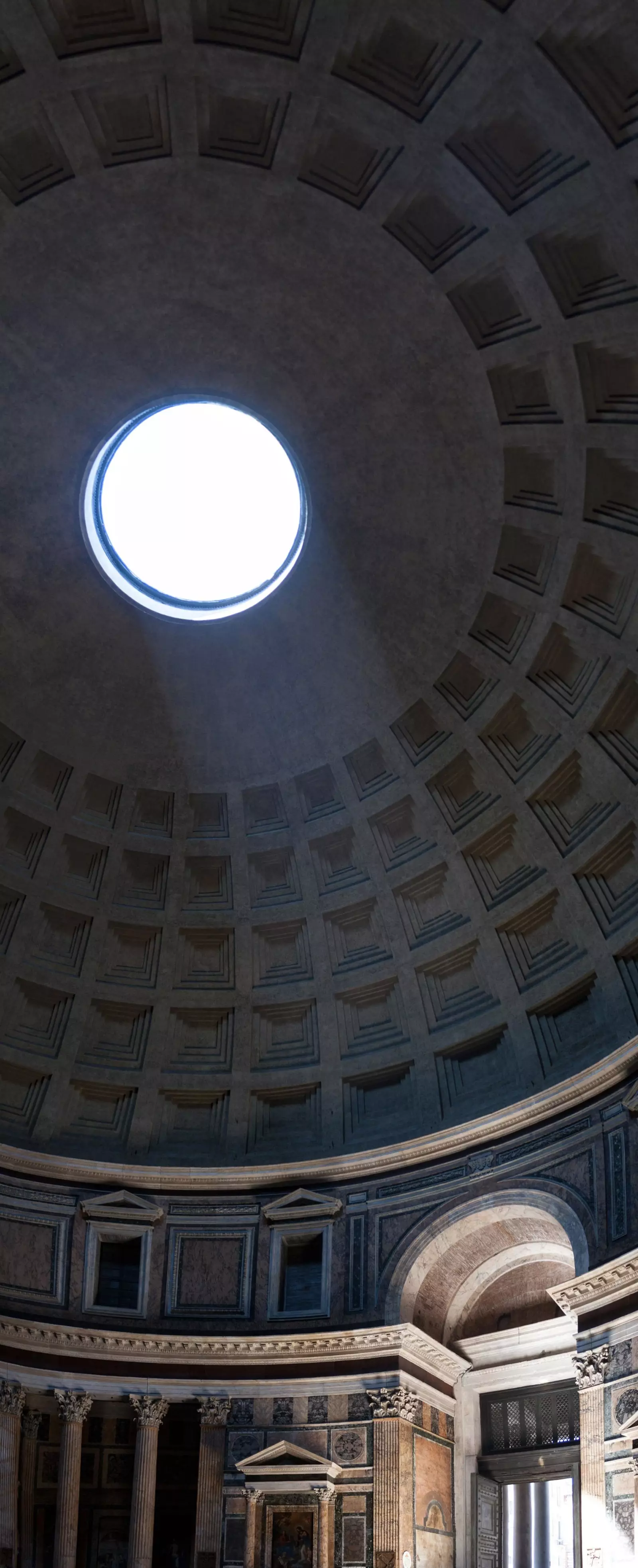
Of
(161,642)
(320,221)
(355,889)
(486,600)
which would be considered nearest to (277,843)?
(355,889)

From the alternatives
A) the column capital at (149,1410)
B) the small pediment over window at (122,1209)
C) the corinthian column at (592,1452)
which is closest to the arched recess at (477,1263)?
the corinthian column at (592,1452)

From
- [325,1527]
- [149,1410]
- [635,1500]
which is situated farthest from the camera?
[149,1410]

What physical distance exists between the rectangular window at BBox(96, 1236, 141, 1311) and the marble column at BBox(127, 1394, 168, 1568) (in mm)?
2338

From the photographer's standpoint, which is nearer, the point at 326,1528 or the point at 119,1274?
the point at 326,1528

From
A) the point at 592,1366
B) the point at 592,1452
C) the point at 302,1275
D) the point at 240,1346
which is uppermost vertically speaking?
the point at 302,1275

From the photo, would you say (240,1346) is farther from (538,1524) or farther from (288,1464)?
(538,1524)

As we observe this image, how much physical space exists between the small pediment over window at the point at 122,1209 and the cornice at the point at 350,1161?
48 cm

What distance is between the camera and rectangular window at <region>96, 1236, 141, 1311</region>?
33.1 metres

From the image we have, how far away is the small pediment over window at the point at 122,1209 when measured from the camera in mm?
33469

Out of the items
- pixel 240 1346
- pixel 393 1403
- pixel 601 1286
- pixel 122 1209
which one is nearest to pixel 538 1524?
pixel 393 1403

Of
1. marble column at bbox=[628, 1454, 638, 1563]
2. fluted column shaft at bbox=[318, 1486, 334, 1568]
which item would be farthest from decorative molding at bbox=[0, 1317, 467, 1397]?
marble column at bbox=[628, 1454, 638, 1563]

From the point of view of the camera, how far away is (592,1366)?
2595 cm

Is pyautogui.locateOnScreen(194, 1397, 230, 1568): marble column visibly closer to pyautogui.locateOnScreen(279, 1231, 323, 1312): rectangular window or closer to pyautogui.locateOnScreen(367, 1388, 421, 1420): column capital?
pyautogui.locateOnScreen(279, 1231, 323, 1312): rectangular window

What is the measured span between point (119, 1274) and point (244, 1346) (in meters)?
3.73
